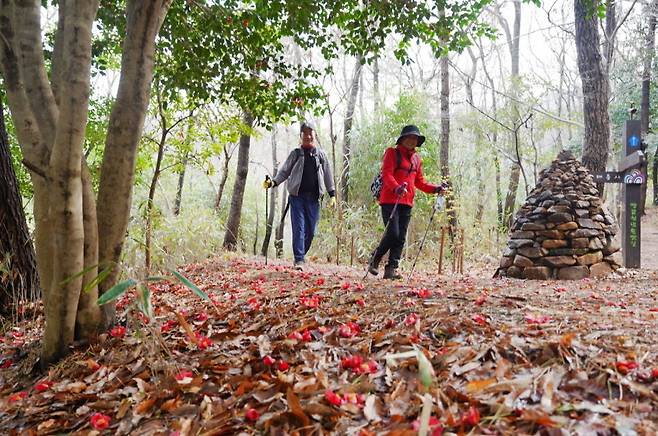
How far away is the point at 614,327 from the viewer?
2244 millimetres

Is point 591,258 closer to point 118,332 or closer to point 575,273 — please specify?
point 575,273

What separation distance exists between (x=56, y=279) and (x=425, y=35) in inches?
138

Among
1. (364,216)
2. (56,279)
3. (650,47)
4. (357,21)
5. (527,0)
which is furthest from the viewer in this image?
(650,47)

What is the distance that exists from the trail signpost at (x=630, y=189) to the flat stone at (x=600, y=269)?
4.24ft

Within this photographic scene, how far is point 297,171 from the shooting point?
5508 millimetres

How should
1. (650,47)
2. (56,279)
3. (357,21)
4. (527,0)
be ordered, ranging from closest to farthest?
1. (56,279)
2. (527,0)
3. (357,21)
4. (650,47)

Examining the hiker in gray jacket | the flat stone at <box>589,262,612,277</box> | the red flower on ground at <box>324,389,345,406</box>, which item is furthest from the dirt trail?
the red flower on ground at <box>324,389,345,406</box>

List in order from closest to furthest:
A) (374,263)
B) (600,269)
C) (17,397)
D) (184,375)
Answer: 1. (184,375)
2. (17,397)
3. (374,263)
4. (600,269)

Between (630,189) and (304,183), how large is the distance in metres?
4.54

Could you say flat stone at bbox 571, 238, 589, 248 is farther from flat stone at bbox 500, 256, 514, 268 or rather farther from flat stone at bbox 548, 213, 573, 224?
flat stone at bbox 500, 256, 514, 268

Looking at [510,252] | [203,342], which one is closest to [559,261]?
[510,252]

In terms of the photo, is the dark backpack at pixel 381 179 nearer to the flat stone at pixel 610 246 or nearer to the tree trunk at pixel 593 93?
the flat stone at pixel 610 246

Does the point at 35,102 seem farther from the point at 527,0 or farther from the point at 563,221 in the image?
the point at 563,221

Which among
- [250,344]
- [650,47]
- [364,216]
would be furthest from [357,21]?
[650,47]
